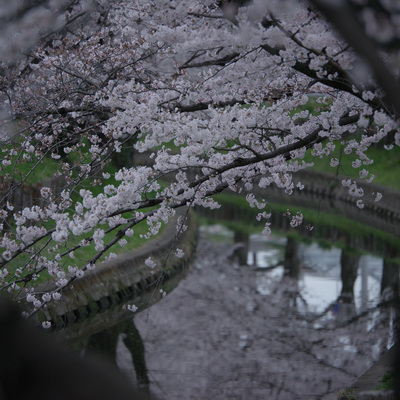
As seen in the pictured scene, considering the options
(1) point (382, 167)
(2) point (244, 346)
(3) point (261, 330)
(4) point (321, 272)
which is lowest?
(2) point (244, 346)

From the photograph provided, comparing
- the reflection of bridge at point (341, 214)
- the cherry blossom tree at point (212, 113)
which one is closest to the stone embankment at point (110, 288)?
the cherry blossom tree at point (212, 113)

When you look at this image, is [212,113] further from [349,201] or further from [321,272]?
[349,201]

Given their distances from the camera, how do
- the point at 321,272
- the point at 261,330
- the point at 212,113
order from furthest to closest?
the point at 321,272 → the point at 261,330 → the point at 212,113

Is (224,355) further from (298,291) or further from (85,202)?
(85,202)

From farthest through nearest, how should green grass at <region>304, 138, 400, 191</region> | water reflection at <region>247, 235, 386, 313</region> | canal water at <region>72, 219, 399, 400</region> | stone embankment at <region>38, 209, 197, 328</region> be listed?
green grass at <region>304, 138, 400, 191</region> < water reflection at <region>247, 235, 386, 313</region> < stone embankment at <region>38, 209, 197, 328</region> < canal water at <region>72, 219, 399, 400</region>

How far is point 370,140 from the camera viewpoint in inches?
226

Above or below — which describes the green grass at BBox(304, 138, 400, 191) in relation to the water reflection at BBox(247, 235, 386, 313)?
above

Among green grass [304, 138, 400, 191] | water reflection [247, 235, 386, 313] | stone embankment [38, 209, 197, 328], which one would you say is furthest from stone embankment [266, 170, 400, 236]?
stone embankment [38, 209, 197, 328]

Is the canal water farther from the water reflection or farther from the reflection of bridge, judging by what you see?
the reflection of bridge

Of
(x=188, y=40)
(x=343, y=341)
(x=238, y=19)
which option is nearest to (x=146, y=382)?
(x=343, y=341)

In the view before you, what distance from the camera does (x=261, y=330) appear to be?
9977mm

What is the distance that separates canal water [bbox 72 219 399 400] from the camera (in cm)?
796

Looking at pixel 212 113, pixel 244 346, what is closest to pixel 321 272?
pixel 244 346

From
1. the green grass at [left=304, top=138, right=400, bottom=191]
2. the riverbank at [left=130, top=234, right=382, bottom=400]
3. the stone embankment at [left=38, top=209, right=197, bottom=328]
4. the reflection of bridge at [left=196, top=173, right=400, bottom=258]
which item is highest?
the green grass at [left=304, top=138, right=400, bottom=191]
